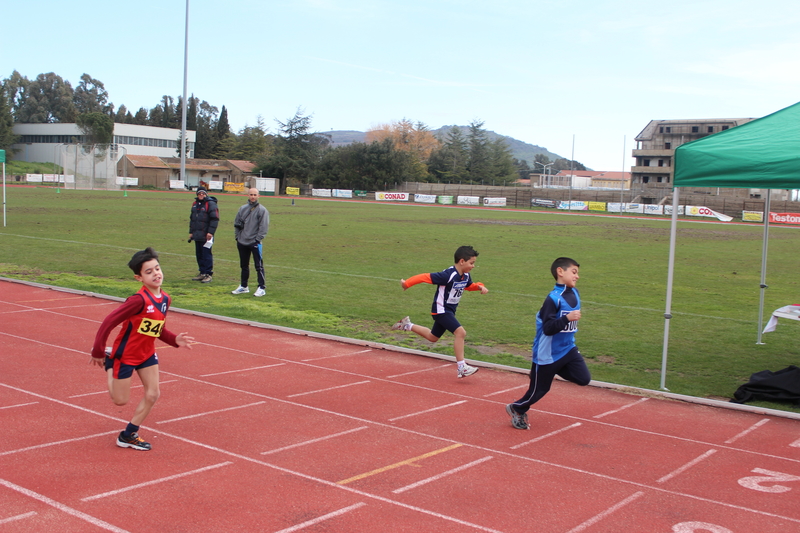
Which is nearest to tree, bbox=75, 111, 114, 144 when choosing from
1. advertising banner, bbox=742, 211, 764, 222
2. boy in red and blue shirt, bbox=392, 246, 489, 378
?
advertising banner, bbox=742, 211, 764, 222

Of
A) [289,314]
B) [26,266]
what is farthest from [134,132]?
[289,314]

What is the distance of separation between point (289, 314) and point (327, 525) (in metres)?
7.74

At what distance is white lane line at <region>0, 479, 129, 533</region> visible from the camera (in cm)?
436

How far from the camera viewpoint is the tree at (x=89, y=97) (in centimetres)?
15250

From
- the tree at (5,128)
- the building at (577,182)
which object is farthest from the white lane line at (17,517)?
the tree at (5,128)

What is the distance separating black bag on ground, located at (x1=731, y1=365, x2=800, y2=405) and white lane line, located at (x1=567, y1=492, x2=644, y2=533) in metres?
3.31

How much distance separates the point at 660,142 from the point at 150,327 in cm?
9982

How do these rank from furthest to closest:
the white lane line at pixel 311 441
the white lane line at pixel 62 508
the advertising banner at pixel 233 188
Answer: the advertising banner at pixel 233 188 → the white lane line at pixel 311 441 → the white lane line at pixel 62 508

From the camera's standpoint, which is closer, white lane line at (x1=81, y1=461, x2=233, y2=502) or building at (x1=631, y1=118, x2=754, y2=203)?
white lane line at (x1=81, y1=461, x2=233, y2=502)

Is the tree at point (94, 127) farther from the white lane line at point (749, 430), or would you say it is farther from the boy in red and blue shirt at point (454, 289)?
the white lane line at point (749, 430)

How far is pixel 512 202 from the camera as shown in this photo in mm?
76312

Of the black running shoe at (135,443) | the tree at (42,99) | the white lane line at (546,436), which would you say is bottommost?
the white lane line at (546,436)

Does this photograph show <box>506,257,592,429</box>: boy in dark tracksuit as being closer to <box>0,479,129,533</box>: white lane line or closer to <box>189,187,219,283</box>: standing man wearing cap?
<box>0,479,129,533</box>: white lane line

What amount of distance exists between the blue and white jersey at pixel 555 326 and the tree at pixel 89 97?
163 metres
